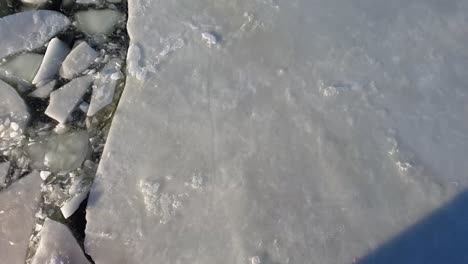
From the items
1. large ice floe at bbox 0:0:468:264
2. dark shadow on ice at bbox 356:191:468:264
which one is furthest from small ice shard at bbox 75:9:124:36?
dark shadow on ice at bbox 356:191:468:264

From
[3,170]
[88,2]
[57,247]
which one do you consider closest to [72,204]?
[57,247]

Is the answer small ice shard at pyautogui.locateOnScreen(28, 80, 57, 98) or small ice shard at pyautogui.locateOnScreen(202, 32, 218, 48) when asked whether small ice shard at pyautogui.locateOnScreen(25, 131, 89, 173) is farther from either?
small ice shard at pyautogui.locateOnScreen(202, 32, 218, 48)

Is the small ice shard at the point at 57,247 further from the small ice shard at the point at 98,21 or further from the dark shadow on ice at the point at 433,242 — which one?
the dark shadow on ice at the point at 433,242

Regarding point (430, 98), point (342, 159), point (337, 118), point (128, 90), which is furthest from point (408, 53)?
point (128, 90)

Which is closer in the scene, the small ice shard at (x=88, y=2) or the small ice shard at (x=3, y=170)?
the small ice shard at (x=3, y=170)

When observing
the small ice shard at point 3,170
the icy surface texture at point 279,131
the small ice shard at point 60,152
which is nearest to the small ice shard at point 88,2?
the icy surface texture at point 279,131

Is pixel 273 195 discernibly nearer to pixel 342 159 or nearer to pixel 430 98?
pixel 342 159

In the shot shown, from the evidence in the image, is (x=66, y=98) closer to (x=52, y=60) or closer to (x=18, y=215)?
(x=52, y=60)
